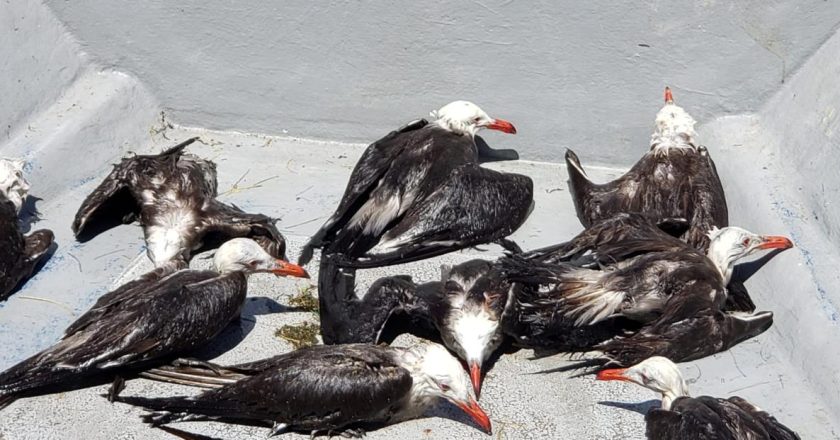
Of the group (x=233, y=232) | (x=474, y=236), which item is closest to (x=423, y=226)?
(x=474, y=236)

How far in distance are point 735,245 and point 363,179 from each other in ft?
7.82

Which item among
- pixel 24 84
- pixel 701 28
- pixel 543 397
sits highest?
pixel 701 28

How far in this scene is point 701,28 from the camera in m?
8.46

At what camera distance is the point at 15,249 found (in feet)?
24.7

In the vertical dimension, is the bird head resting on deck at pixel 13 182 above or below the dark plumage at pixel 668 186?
below

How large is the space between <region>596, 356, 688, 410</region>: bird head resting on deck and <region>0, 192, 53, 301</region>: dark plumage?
138 inches

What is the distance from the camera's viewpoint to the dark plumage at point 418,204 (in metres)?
7.83

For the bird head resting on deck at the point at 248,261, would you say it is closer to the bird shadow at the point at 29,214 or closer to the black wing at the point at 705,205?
the bird shadow at the point at 29,214

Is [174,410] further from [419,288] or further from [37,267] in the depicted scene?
[37,267]

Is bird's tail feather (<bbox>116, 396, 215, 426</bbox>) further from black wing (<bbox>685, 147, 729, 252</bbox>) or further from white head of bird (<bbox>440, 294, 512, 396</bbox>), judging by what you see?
black wing (<bbox>685, 147, 729, 252</bbox>)

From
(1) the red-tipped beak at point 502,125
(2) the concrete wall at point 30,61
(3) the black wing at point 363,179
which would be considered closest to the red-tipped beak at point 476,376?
(3) the black wing at point 363,179

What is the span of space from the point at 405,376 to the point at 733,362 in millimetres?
1949

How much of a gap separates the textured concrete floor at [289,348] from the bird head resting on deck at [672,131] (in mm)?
661

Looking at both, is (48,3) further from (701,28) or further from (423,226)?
(701,28)
